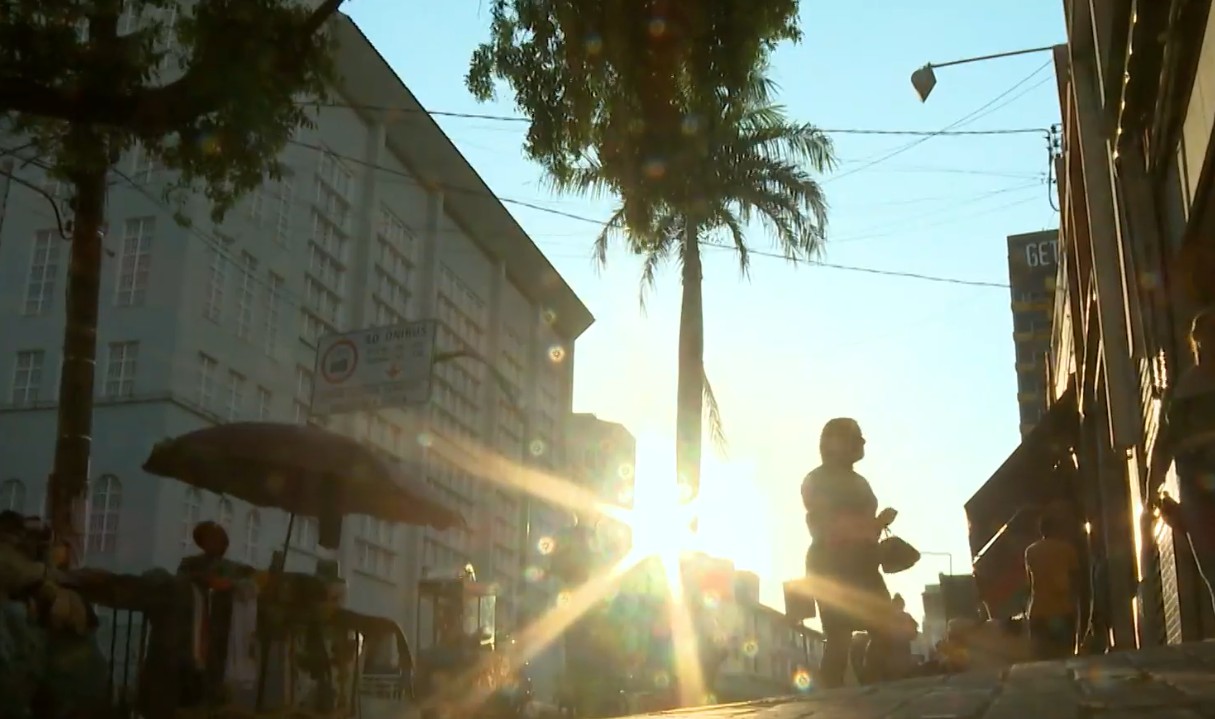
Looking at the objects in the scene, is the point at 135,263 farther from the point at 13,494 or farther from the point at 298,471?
the point at 298,471

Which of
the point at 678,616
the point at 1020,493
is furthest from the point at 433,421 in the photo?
the point at 1020,493

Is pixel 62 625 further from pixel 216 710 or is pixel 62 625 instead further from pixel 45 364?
pixel 45 364

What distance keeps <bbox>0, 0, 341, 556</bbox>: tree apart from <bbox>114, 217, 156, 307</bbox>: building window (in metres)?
19.4

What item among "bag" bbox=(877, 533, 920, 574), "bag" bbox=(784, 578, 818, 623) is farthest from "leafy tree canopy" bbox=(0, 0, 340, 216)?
"bag" bbox=(877, 533, 920, 574)

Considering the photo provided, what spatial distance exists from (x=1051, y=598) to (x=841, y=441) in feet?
12.5

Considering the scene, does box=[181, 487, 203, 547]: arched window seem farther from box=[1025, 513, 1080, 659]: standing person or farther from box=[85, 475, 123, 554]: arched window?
box=[1025, 513, 1080, 659]: standing person

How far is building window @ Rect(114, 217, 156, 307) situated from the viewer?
2820cm

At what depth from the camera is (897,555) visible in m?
6.66

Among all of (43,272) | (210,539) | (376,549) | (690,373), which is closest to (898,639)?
(210,539)

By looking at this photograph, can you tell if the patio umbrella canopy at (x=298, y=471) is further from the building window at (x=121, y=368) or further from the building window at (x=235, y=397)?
the building window at (x=235, y=397)

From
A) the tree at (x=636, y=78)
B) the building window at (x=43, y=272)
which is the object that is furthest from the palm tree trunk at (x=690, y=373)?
the building window at (x=43, y=272)

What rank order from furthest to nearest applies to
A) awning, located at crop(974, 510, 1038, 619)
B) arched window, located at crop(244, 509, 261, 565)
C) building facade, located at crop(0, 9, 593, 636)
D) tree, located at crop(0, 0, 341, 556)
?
1. arched window, located at crop(244, 509, 261, 565)
2. building facade, located at crop(0, 9, 593, 636)
3. awning, located at crop(974, 510, 1038, 619)
4. tree, located at crop(0, 0, 341, 556)

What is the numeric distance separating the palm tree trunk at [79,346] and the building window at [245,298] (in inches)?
800

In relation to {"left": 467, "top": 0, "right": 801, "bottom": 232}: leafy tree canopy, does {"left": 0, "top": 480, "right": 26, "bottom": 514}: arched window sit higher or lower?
lower
